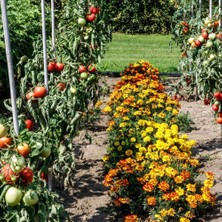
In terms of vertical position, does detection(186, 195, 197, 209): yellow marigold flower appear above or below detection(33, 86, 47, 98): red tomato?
below

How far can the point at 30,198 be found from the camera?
228 cm

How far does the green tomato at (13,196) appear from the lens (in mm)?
2258

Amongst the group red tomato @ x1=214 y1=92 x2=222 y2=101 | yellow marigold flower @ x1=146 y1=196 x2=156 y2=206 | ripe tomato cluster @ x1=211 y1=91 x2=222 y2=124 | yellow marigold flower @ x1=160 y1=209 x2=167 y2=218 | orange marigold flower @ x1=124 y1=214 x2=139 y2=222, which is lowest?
orange marigold flower @ x1=124 y1=214 x2=139 y2=222

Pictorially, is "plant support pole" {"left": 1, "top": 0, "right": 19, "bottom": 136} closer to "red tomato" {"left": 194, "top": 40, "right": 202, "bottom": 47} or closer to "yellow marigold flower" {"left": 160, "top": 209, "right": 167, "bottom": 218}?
"yellow marigold flower" {"left": 160, "top": 209, "right": 167, "bottom": 218}

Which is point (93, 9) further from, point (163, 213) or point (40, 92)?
point (163, 213)

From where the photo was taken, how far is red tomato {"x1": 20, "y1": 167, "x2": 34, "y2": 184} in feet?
7.52

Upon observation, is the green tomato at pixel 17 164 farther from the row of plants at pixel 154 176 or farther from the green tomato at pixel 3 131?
the row of plants at pixel 154 176

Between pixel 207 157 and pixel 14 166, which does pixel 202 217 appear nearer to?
pixel 207 157

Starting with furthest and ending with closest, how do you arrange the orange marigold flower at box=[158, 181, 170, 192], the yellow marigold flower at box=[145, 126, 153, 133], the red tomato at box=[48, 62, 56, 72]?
the yellow marigold flower at box=[145, 126, 153, 133] < the orange marigold flower at box=[158, 181, 170, 192] < the red tomato at box=[48, 62, 56, 72]

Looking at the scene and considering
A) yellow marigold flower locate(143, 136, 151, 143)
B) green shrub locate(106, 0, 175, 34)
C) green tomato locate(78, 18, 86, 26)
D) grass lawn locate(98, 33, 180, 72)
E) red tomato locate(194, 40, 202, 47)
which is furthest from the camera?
green shrub locate(106, 0, 175, 34)

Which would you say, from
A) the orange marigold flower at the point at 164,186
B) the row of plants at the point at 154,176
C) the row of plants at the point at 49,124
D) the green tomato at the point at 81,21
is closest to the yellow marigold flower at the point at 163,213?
the row of plants at the point at 154,176

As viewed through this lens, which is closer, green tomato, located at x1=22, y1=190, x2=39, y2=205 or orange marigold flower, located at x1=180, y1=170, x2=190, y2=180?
green tomato, located at x1=22, y1=190, x2=39, y2=205

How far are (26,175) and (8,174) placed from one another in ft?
0.27

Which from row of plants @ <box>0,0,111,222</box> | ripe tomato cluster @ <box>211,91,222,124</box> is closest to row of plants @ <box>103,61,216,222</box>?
ripe tomato cluster @ <box>211,91,222,124</box>
